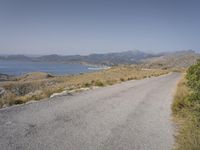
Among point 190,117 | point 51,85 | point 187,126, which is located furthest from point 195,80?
point 51,85

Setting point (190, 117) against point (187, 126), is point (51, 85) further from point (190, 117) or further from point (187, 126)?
point (187, 126)

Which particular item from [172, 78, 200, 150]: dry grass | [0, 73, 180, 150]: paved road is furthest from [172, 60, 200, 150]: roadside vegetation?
[0, 73, 180, 150]: paved road

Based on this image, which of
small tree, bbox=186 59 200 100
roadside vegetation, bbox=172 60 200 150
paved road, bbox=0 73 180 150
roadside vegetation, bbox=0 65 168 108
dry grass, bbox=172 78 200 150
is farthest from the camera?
roadside vegetation, bbox=0 65 168 108

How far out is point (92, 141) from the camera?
23.6ft

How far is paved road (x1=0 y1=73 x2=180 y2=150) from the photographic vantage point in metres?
6.90

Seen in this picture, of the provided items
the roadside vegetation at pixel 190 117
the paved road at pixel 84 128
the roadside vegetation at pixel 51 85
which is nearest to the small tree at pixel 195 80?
the roadside vegetation at pixel 190 117

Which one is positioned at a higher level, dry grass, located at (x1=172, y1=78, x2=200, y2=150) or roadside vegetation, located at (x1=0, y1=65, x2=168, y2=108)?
dry grass, located at (x1=172, y1=78, x2=200, y2=150)

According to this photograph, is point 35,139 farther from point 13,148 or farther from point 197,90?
point 197,90

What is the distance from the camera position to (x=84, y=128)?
8.52 metres

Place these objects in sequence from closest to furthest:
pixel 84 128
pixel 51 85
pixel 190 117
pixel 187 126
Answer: pixel 84 128 < pixel 187 126 < pixel 190 117 < pixel 51 85

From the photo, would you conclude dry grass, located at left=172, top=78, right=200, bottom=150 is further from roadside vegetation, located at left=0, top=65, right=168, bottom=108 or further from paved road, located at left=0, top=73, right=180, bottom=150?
roadside vegetation, located at left=0, top=65, right=168, bottom=108

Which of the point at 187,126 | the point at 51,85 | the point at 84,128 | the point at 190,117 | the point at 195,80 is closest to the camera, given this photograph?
Result: the point at 84,128

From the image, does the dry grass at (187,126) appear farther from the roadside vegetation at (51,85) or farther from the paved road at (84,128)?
the roadside vegetation at (51,85)

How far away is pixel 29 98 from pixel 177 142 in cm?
930
